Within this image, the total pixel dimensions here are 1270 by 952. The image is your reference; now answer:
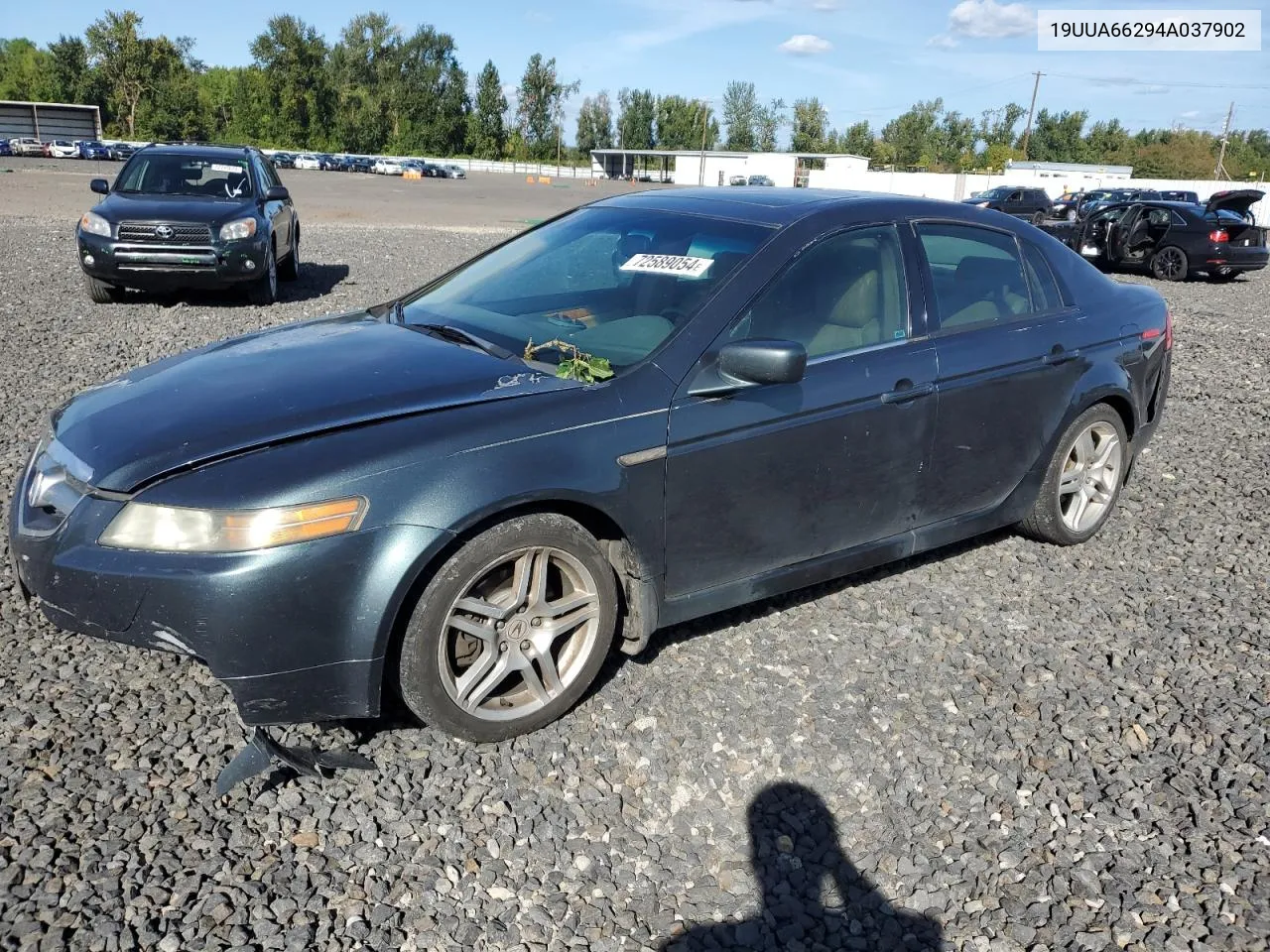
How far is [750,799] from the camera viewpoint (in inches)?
113

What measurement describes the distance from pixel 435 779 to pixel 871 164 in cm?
11215

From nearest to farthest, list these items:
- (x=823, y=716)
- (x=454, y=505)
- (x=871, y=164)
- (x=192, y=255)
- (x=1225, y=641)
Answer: (x=454, y=505), (x=823, y=716), (x=1225, y=641), (x=192, y=255), (x=871, y=164)

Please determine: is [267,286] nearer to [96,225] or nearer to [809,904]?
[96,225]

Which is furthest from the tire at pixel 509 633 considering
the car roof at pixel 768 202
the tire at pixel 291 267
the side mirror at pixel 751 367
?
the tire at pixel 291 267

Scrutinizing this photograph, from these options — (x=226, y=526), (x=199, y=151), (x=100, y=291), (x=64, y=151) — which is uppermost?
(x=199, y=151)

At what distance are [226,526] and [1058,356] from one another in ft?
11.2

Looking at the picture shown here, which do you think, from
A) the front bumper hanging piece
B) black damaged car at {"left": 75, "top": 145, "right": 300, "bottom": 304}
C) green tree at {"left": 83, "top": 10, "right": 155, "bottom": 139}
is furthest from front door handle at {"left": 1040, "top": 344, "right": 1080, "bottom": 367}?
green tree at {"left": 83, "top": 10, "right": 155, "bottom": 139}

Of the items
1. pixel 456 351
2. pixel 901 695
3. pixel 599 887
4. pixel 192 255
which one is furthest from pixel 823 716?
pixel 192 255

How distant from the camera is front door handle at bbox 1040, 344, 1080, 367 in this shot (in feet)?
13.8

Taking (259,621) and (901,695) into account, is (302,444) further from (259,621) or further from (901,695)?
(901,695)

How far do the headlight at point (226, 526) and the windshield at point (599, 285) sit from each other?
0.98 meters

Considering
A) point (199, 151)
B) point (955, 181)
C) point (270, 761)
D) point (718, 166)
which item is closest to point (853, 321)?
point (270, 761)

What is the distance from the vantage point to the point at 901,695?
3443 mm

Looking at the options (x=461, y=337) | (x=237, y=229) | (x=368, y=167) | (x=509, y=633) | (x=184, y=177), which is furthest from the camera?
(x=368, y=167)
